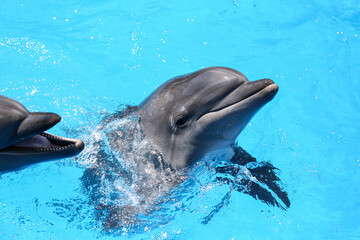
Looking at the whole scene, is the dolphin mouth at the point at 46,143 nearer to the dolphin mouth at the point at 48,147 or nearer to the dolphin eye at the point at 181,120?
the dolphin mouth at the point at 48,147

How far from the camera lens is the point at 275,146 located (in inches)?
Answer: 311

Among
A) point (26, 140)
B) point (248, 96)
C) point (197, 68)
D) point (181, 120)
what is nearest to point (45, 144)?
point (26, 140)

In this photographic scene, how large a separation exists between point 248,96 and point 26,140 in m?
2.64

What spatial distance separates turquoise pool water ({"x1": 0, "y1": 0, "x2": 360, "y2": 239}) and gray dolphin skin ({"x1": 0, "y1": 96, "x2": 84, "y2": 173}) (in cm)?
201

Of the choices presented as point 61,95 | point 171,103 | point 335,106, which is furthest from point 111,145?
point 335,106

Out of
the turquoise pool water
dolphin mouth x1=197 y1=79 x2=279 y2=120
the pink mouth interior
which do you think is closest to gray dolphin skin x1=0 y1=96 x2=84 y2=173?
the pink mouth interior

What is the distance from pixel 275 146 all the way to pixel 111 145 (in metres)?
3.61

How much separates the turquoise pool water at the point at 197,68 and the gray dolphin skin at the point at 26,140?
6.61ft

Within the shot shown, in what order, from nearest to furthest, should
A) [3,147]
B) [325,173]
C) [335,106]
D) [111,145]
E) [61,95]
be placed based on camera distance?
[3,147] → [111,145] → [325,173] → [61,95] → [335,106]

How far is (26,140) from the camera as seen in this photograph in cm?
442

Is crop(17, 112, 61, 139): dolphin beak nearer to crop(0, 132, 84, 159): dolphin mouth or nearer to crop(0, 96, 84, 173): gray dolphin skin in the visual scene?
crop(0, 96, 84, 173): gray dolphin skin

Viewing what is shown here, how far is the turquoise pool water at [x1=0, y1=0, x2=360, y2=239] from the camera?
6.61 m

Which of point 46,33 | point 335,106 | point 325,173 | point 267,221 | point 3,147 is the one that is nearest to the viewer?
point 3,147

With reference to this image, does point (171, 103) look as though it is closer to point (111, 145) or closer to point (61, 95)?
point (111, 145)
